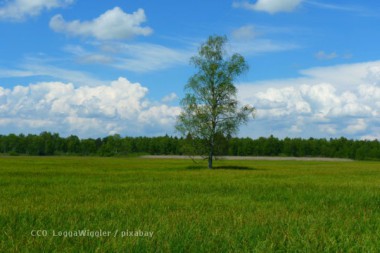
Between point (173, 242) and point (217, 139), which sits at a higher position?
point (217, 139)

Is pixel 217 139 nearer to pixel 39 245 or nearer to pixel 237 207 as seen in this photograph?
pixel 237 207

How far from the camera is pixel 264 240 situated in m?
7.58

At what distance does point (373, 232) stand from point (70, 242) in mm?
5760

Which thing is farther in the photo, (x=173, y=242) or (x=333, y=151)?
(x=333, y=151)

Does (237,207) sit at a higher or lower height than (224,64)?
lower

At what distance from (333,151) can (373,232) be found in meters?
171

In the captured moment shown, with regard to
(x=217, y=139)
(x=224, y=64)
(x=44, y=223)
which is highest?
(x=224, y=64)

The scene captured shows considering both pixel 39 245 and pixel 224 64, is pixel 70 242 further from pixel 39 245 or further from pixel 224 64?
pixel 224 64

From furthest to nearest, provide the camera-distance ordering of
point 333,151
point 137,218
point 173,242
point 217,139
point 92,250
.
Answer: point 333,151, point 217,139, point 137,218, point 173,242, point 92,250

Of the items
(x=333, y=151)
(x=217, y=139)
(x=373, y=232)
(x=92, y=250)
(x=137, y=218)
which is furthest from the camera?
(x=333, y=151)

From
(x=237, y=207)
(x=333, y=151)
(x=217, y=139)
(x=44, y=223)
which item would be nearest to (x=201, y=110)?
(x=217, y=139)

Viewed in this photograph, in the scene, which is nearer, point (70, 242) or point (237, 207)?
point (70, 242)

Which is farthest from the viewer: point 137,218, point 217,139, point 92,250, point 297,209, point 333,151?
point 333,151

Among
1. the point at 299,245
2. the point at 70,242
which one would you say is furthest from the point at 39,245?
the point at 299,245
